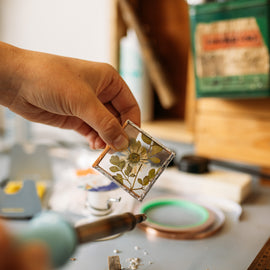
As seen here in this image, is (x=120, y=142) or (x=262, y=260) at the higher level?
(x=120, y=142)

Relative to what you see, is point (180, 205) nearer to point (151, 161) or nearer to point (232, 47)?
point (151, 161)

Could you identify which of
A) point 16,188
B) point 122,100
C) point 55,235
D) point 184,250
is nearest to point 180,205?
point 184,250

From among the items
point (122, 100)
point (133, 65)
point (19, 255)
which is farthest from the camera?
point (133, 65)

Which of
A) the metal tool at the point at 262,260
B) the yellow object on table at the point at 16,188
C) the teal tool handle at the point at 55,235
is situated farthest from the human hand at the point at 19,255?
the yellow object on table at the point at 16,188

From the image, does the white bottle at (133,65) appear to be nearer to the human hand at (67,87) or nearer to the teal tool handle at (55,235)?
the human hand at (67,87)

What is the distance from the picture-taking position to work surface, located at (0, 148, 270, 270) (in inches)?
20.9

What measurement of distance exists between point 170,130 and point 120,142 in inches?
25.1

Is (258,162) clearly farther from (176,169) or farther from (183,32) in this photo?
(183,32)

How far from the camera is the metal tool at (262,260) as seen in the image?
0.53 metres

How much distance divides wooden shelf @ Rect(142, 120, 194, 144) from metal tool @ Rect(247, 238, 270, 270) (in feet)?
1.80

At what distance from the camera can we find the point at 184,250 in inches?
22.7

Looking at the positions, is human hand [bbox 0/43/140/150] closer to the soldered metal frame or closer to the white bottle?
the soldered metal frame

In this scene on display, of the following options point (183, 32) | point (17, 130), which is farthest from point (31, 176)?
point (183, 32)

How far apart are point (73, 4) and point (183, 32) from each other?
0.50m
